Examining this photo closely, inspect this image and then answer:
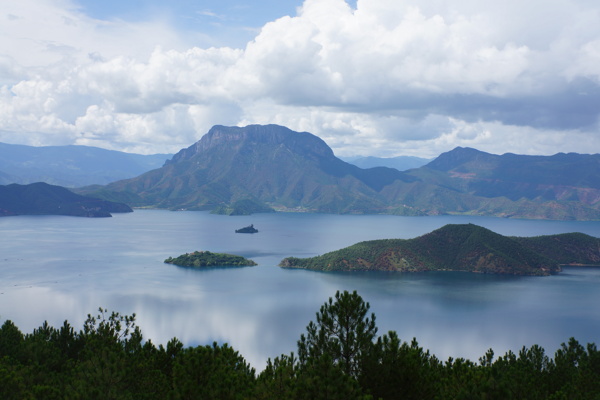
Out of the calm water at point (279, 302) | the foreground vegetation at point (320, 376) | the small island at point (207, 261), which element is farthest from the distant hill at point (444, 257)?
the foreground vegetation at point (320, 376)

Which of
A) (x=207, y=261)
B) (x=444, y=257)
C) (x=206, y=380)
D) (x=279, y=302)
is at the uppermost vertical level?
(x=206, y=380)

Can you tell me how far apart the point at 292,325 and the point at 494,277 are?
309 ft

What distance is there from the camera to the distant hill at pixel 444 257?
181250 mm

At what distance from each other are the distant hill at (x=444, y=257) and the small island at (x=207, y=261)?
50.7 ft

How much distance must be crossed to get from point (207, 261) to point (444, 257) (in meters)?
87.4

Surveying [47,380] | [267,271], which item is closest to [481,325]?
[267,271]

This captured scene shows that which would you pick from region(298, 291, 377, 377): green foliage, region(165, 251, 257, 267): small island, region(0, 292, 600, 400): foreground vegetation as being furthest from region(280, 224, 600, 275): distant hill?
region(298, 291, 377, 377): green foliage

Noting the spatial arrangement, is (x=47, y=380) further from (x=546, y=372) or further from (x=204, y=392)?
(x=546, y=372)

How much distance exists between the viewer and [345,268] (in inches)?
7141

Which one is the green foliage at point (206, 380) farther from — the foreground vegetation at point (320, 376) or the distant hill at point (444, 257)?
the distant hill at point (444, 257)

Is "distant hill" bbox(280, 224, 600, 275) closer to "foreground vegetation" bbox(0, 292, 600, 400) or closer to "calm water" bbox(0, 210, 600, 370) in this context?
"calm water" bbox(0, 210, 600, 370)

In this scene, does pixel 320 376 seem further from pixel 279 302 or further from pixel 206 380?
pixel 279 302

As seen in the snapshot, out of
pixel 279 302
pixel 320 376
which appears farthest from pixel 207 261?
pixel 320 376

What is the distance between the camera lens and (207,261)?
186250mm
